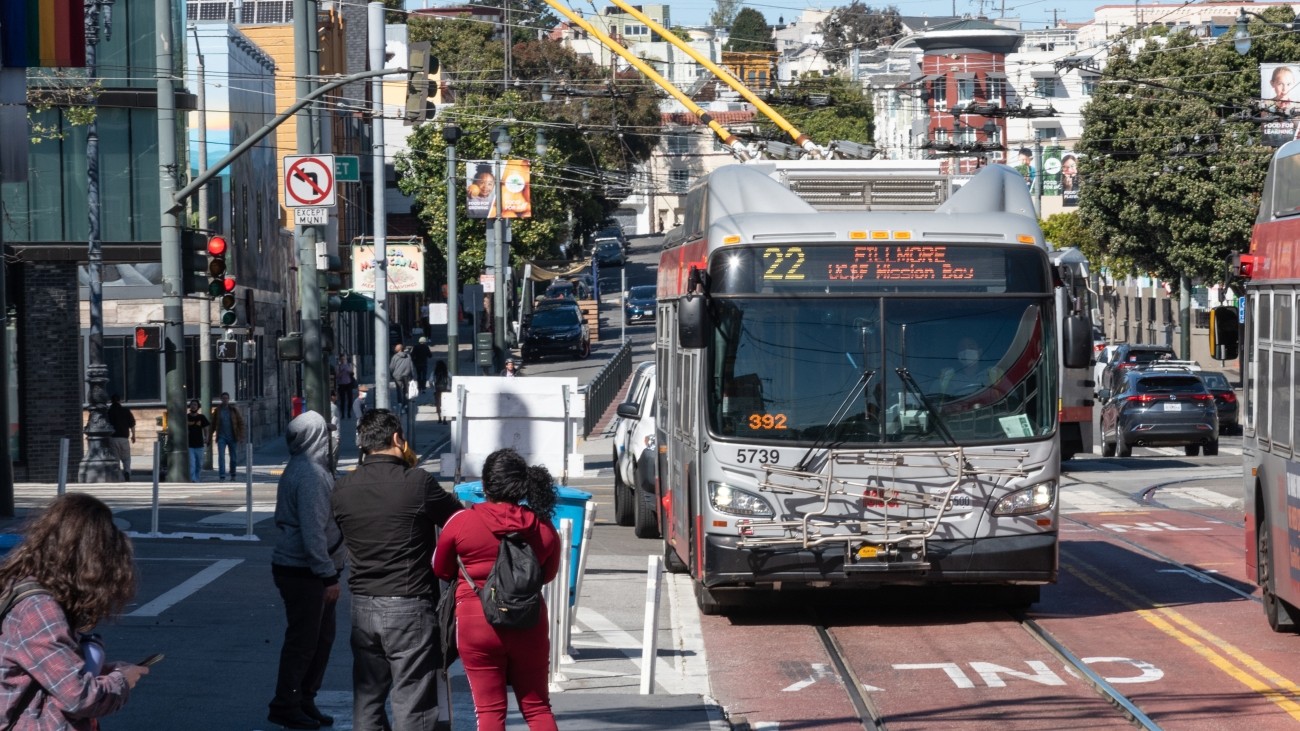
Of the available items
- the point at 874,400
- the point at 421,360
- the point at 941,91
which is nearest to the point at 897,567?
the point at 874,400

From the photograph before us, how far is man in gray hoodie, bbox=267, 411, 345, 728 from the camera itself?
Answer: 30.7 ft

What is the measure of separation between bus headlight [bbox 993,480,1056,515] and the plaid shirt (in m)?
8.99

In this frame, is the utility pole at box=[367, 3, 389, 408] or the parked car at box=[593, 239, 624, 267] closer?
the utility pole at box=[367, 3, 389, 408]

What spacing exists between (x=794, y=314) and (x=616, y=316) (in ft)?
Answer: 243

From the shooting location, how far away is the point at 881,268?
13461 mm

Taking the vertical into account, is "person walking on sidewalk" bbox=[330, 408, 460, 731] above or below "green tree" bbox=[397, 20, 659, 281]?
below

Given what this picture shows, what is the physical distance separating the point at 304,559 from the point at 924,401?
5401 millimetres

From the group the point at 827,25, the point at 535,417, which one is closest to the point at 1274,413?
the point at 535,417

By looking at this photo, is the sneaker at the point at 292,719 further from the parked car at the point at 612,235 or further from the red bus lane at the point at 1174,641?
the parked car at the point at 612,235

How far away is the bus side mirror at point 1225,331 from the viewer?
14.2m

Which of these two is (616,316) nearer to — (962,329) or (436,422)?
(436,422)

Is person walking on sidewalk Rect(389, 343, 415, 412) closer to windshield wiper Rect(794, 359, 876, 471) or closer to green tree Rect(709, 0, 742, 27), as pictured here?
windshield wiper Rect(794, 359, 876, 471)

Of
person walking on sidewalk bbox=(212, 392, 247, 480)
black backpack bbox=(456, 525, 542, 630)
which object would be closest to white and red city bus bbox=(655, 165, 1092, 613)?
black backpack bbox=(456, 525, 542, 630)

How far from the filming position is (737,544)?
13.1 metres
